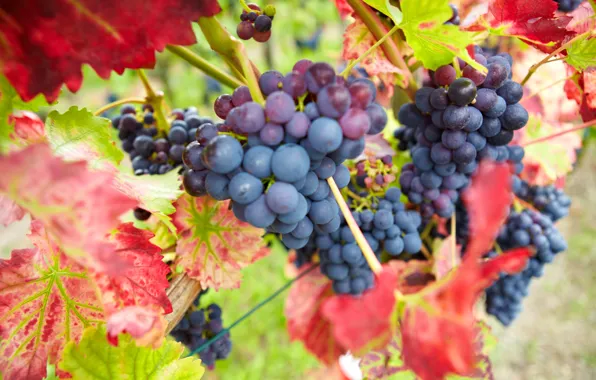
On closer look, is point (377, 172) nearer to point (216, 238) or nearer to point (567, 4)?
point (216, 238)

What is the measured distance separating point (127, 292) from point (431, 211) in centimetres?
41

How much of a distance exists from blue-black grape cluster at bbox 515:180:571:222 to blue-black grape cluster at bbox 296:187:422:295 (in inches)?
13.0

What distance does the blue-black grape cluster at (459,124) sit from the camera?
0.48 m

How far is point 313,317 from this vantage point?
77 centimetres

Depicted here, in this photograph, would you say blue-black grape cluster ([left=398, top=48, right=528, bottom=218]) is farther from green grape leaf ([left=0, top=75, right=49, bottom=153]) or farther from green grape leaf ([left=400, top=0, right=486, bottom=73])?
green grape leaf ([left=0, top=75, right=49, bottom=153])

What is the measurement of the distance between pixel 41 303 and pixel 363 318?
343 mm

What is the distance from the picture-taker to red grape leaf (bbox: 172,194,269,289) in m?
0.55

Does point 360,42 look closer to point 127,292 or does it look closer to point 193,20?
point 193,20

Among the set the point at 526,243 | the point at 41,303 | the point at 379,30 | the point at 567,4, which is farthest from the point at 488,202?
the point at 567,4

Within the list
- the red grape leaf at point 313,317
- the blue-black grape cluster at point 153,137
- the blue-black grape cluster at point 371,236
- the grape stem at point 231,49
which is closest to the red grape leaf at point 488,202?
the grape stem at point 231,49

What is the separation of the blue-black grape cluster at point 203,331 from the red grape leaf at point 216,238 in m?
0.14

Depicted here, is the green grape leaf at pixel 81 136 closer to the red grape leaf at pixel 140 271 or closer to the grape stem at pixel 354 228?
the red grape leaf at pixel 140 271

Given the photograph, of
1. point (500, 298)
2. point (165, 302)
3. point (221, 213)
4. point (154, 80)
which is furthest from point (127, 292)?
point (154, 80)

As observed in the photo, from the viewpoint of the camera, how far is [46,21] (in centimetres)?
29
